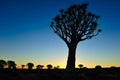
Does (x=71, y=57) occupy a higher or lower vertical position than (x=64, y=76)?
higher

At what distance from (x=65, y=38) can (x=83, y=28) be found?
2362mm

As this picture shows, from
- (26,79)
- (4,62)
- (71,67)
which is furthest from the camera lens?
(4,62)

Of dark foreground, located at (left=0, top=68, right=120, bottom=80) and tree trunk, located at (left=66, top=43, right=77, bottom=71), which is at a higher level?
tree trunk, located at (left=66, top=43, right=77, bottom=71)

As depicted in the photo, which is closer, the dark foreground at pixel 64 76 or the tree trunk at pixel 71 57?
the dark foreground at pixel 64 76

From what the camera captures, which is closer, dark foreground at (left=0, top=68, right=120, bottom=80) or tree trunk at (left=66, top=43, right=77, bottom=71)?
dark foreground at (left=0, top=68, right=120, bottom=80)

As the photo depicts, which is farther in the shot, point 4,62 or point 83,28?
point 4,62

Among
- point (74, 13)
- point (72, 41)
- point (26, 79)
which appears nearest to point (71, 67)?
point (72, 41)

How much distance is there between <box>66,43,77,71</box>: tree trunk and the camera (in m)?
23.3

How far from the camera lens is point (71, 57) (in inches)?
930

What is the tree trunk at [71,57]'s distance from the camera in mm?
23342

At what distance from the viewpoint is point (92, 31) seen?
23953mm

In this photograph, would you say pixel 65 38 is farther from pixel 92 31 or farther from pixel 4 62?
pixel 4 62

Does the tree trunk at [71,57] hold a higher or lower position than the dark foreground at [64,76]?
higher

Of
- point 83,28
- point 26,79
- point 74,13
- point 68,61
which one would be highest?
point 74,13
